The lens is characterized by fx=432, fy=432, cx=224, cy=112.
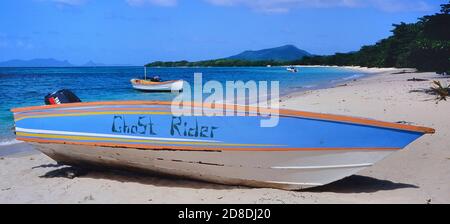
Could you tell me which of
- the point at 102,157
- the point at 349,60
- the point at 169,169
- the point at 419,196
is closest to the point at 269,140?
the point at 169,169

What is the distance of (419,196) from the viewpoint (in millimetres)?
5434

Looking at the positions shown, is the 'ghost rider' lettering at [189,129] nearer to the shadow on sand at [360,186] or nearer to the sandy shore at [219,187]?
the sandy shore at [219,187]

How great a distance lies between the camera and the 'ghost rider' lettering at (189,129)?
5.62 meters

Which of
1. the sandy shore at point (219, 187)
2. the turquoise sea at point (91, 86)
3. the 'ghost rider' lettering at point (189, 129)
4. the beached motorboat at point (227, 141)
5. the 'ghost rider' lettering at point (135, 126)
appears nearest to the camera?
the beached motorboat at point (227, 141)

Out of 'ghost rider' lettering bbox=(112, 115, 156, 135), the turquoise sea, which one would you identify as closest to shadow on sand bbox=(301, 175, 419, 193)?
'ghost rider' lettering bbox=(112, 115, 156, 135)

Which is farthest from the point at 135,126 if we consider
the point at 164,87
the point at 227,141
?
the point at 164,87

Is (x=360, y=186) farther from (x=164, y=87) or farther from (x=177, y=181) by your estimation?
(x=164, y=87)

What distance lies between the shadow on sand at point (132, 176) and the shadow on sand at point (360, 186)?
1.24m

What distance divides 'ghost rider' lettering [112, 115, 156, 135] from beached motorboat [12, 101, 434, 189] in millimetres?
13

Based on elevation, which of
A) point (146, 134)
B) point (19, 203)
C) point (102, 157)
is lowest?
point (19, 203)

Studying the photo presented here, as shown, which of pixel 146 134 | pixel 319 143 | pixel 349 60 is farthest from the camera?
pixel 349 60

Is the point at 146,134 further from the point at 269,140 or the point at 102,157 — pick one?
the point at 269,140

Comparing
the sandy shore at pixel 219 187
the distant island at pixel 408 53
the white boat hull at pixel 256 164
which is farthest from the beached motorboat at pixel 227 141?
the distant island at pixel 408 53
